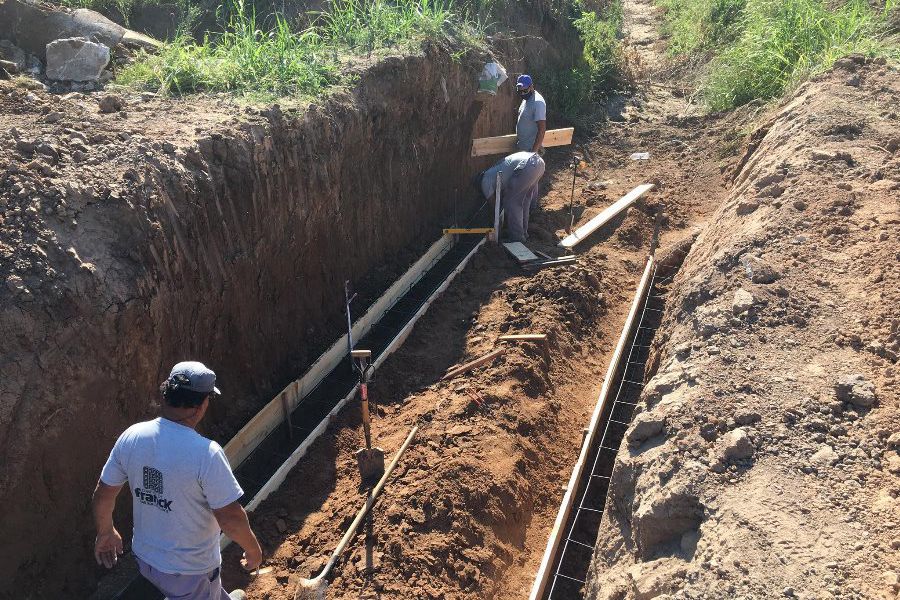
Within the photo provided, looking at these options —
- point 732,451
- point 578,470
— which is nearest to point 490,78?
point 578,470

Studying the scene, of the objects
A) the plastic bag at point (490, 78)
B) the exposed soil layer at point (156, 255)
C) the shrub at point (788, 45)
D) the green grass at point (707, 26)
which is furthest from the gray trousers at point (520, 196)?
the green grass at point (707, 26)

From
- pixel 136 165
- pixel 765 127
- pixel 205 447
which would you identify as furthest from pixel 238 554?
pixel 765 127

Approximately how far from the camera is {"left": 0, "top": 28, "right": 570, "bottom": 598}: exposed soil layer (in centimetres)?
405

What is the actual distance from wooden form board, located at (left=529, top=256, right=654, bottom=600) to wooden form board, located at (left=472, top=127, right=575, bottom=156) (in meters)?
2.81

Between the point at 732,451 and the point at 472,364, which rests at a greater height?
the point at 732,451

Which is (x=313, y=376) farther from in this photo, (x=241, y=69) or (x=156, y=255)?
(x=241, y=69)

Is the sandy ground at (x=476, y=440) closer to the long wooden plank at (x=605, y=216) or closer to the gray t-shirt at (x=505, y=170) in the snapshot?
the long wooden plank at (x=605, y=216)

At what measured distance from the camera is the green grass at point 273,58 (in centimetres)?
638

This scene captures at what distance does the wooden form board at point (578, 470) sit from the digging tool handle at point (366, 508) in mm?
1281

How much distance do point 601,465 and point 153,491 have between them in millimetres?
Result: 3612

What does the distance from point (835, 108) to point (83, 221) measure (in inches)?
278

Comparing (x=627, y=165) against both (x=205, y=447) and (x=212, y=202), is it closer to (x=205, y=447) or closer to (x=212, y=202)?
(x=212, y=202)

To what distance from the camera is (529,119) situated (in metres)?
8.62

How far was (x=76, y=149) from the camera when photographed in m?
4.78
